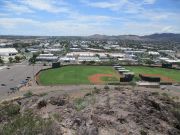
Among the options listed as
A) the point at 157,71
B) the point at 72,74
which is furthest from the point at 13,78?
the point at 157,71

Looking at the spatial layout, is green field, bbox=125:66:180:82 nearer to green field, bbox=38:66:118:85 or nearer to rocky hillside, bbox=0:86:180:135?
green field, bbox=38:66:118:85

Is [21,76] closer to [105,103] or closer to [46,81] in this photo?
[46,81]

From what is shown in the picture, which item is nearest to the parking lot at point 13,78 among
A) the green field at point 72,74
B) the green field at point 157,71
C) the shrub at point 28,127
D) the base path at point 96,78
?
the green field at point 72,74

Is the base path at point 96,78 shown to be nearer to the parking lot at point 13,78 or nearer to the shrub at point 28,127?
the parking lot at point 13,78

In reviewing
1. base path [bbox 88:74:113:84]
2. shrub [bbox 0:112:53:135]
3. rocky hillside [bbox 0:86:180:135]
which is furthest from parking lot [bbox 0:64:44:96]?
shrub [bbox 0:112:53:135]

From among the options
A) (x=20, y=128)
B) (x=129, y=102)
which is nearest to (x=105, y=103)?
(x=129, y=102)

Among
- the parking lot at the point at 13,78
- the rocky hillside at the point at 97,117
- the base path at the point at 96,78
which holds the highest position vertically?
the rocky hillside at the point at 97,117

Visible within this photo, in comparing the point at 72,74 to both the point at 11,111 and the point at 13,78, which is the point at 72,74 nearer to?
the point at 13,78
